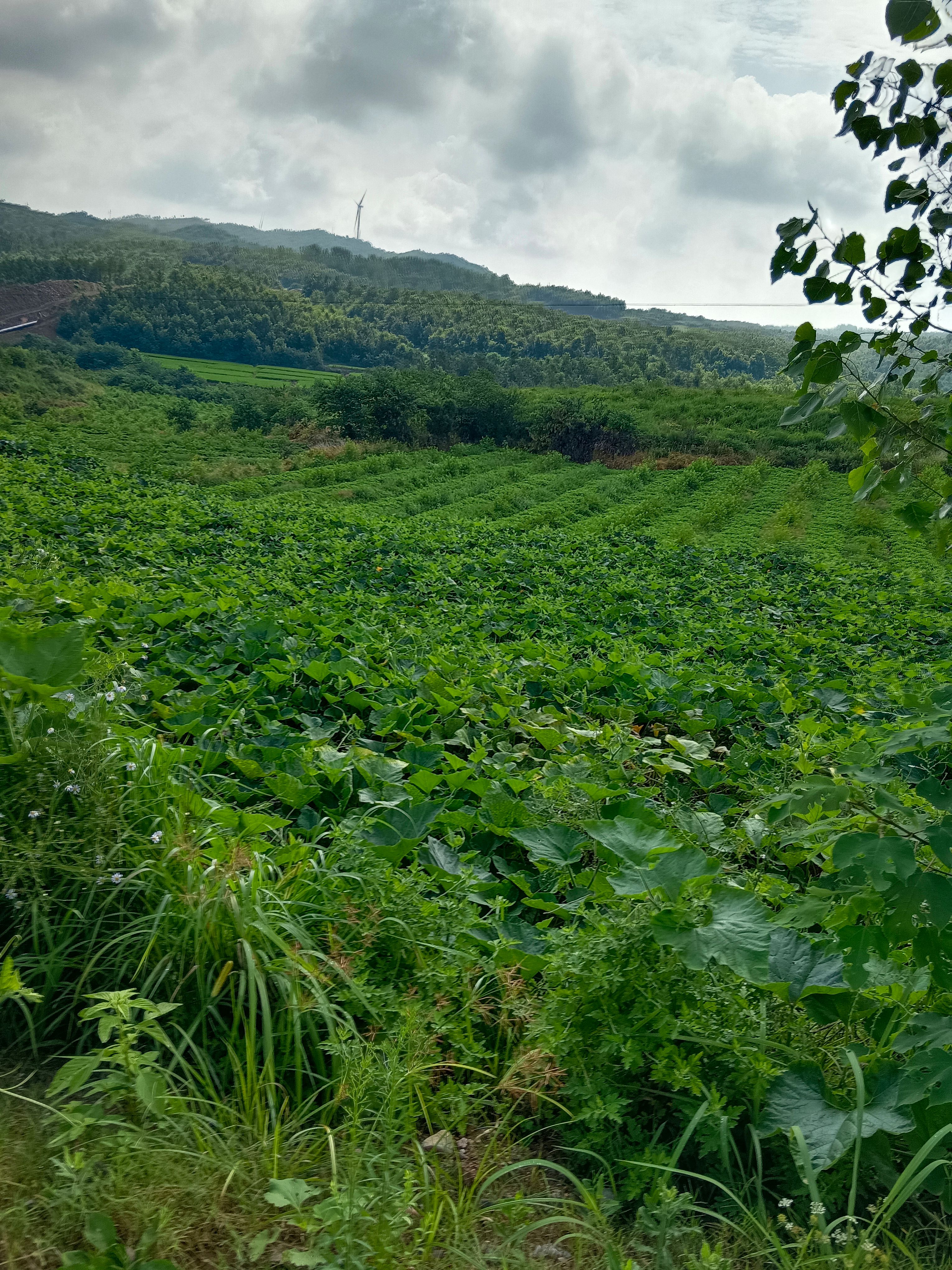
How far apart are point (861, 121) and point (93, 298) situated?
84590mm

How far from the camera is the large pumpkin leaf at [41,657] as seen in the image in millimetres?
2363

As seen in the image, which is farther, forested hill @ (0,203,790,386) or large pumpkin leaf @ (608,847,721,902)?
forested hill @ (0,203,790,386)

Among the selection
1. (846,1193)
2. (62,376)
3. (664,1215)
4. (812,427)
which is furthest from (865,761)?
(62,376)

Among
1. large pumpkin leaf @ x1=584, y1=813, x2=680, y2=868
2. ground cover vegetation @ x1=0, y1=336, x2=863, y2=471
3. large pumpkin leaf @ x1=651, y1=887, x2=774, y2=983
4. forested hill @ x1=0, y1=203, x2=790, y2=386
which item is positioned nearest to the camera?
large pumpkin leaf @ x1=651, y1=887, x2=774, y2=983

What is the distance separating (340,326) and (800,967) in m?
85.3

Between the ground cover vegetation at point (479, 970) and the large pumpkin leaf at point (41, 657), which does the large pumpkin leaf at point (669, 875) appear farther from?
the large pumpkin leaf at point (41, 657)

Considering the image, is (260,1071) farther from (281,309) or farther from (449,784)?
(281,309)

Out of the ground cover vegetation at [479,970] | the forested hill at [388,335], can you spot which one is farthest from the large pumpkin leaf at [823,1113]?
the forested hill at [388,335]

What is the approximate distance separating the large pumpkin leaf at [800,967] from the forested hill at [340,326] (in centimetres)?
5552

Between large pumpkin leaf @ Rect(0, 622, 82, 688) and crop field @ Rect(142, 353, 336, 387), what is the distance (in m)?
54.5

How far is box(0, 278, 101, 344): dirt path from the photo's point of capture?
218 feet

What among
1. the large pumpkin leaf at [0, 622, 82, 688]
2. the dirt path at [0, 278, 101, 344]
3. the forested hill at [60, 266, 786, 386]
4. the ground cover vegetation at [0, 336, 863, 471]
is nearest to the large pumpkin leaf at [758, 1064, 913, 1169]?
the large pumpkin leaf at [0, 622, 82, 688]

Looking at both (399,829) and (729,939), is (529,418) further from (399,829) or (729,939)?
(729,939)

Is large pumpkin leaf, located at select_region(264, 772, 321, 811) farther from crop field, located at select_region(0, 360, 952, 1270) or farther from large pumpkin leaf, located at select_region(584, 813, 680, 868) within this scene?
large pumpkin leaf, located at select_region(584, 813, 680, 868)
